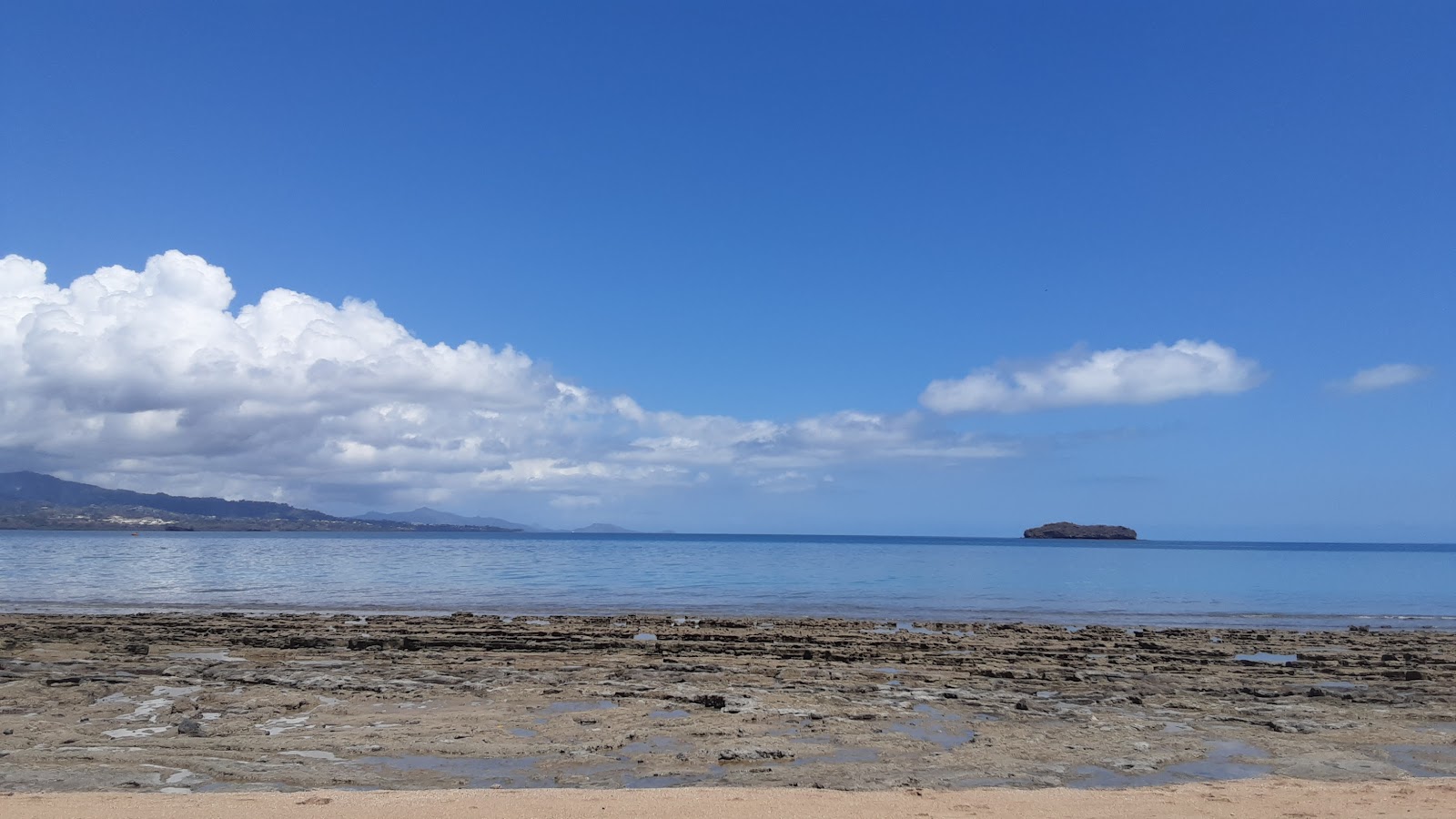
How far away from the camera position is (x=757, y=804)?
9.29 meters

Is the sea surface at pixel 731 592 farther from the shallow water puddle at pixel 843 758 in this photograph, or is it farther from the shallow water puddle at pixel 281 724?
the shallow water puddle at pixel 843 758

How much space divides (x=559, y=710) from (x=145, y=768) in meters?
5.66

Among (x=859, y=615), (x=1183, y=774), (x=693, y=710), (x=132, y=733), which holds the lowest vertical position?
(x=859, y=615)

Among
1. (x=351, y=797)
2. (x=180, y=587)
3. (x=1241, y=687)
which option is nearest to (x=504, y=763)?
(x=351, y=797)

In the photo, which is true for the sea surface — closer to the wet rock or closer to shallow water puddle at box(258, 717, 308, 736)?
shallow water puddle at box(258, 717, 308, 736)

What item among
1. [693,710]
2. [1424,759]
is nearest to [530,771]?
[693,710]

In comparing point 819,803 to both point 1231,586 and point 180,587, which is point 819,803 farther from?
point 1231,586

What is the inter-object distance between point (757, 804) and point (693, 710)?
5.18 m

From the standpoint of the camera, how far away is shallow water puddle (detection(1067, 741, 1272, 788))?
10664mm

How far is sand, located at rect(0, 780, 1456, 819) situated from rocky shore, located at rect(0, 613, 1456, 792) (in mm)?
731

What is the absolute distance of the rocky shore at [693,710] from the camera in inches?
431

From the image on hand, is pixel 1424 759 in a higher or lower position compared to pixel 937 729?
higher

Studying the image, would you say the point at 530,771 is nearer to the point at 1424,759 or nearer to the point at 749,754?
the point at 749,754

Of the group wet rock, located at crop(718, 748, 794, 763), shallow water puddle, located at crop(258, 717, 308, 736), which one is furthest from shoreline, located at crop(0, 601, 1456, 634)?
wet rock, located at crop(718, 748, 794, 763)
